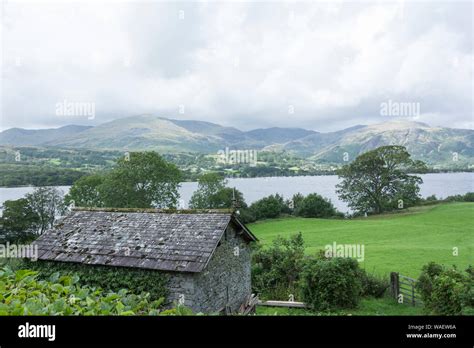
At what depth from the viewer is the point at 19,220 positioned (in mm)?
10305

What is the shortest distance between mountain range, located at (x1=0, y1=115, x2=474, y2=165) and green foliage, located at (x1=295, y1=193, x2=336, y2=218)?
4.11m

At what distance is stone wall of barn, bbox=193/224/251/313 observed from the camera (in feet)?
33.0

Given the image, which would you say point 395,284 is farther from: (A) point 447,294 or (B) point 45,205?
(B) point 45,205

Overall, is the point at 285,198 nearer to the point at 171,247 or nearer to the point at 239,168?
the point at 239,168

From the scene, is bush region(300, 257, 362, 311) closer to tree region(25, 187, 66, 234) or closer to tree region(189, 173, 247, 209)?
tree region(189, 173, 247, 209)

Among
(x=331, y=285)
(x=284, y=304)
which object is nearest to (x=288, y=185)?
(x=331, y=285)

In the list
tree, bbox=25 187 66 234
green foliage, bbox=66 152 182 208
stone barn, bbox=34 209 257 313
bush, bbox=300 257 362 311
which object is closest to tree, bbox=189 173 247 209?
green foliage, bbox=66 152 182 208

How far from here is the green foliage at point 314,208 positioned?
28.2 m

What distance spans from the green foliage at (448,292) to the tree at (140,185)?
12324 mm

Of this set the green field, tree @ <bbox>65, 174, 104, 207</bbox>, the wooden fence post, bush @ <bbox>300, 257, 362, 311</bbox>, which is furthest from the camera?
the green field

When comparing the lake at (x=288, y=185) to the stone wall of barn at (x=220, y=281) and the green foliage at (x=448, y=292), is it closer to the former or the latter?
the stone wall of barn at (x=220, y=281)

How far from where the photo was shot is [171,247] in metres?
10.3
